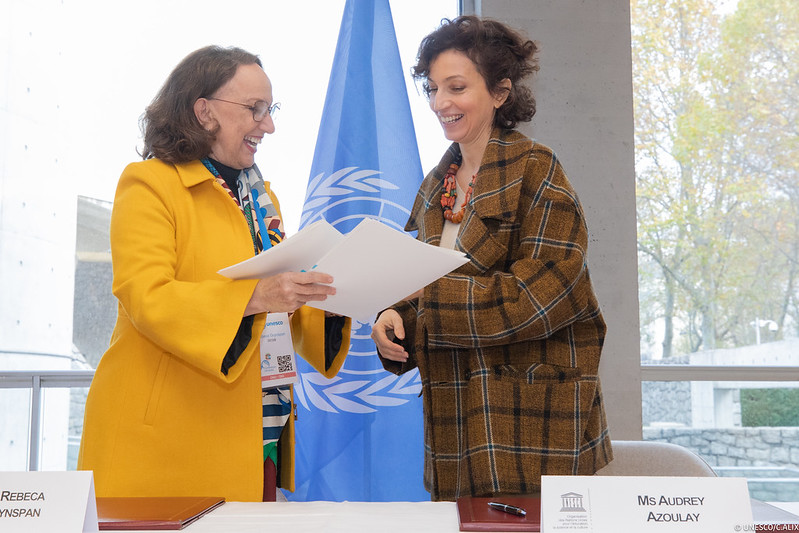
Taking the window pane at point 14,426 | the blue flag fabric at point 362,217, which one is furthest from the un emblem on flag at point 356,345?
the window pane at point 14,426

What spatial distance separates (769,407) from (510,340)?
282 centimetres

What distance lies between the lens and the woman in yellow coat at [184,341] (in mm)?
1591

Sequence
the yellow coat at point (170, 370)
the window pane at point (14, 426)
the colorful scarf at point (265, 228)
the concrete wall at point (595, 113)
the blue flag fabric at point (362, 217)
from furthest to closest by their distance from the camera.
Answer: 1. the window pane at point (14, 426)
2. the concrete wall at point (595, 113)
3. the blue flag fabric at point (362, 217)
4. the colorful scarf at point (265, 228)
5. the yellow coat at point (170, 370)

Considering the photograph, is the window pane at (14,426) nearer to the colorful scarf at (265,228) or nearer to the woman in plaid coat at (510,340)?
the colorful scarf at (265,228)

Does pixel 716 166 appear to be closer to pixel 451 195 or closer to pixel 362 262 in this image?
pixel 451 195

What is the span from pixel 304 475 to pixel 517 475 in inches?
50.7

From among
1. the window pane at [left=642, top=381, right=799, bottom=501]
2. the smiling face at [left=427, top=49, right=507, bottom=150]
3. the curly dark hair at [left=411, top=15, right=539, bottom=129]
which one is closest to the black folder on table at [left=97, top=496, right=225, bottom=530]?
the smiling face at [left=427, top=49, right=507, bottom=150]

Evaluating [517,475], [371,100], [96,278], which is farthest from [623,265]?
[96,278]

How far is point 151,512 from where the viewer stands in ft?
4.02

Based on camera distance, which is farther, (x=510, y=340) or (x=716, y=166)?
(x=716, y=166)

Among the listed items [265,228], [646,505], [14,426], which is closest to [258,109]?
[265,228]

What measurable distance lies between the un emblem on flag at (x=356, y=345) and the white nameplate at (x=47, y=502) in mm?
1661

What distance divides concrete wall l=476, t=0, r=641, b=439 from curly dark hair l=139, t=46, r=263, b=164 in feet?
6.58

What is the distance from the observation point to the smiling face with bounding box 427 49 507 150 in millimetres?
2014
